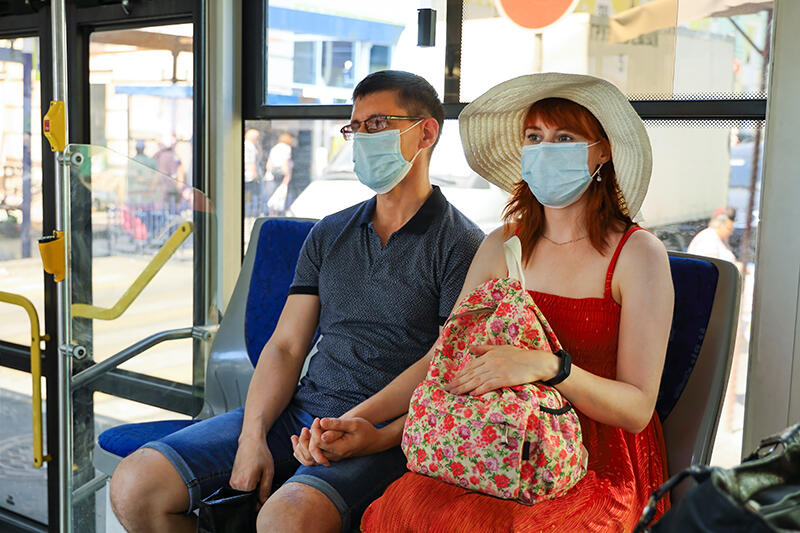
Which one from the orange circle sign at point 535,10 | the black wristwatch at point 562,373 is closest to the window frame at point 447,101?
the orange circle sign at point 535,10

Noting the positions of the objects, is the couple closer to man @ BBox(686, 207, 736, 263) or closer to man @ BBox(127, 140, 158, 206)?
man @ BBox(686, 207, 736, 263)

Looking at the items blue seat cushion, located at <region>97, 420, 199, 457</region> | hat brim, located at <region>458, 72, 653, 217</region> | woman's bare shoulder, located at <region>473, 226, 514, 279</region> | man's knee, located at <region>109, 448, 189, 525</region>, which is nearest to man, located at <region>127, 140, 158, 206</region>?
blue seat cushion, located at <region>97, 420, 199, 457</region>

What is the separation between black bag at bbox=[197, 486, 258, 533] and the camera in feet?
6.09

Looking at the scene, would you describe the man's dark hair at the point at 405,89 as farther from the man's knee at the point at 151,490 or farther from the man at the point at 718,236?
the man's knee at the point at 151,490

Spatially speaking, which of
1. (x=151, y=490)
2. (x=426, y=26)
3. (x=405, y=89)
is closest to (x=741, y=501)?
(x=151, y=490)

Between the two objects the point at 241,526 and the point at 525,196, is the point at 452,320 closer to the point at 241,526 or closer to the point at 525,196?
the point at 525,196

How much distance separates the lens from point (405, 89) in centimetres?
228

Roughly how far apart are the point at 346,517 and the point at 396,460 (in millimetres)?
218

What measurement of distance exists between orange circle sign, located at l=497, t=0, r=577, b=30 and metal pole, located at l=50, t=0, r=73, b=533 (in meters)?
1.35

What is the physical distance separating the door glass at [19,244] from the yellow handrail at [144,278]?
0.80 meters

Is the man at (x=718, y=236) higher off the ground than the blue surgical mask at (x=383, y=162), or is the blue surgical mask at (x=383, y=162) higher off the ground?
the blue surgical mask at (x=383, y=162)

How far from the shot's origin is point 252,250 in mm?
2703

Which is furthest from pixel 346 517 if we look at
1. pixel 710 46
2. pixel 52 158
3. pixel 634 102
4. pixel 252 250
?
pixel 52 158

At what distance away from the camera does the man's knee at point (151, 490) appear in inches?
78.6
